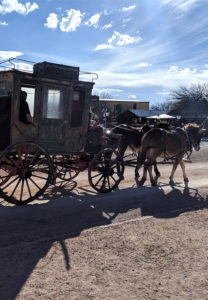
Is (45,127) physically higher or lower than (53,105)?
lower

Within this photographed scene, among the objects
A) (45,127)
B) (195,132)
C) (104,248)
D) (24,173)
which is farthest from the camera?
(195,132)

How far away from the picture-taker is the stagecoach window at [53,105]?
21.0ft

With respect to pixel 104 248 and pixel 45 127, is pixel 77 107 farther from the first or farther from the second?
pixel 104 248

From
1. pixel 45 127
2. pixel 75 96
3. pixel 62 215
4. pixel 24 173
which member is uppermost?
pixel 75 96

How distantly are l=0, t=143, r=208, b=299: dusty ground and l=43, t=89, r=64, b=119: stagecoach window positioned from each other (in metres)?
1.96

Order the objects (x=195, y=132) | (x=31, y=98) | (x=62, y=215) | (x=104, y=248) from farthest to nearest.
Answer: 1. (x=195, y=132)
2. (x=31, y=98)
3. (x=62, y=215)
4. (x=104, y=248)

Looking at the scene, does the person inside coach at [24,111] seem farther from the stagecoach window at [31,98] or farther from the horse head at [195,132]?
the horse head at [195,132]

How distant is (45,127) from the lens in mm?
6445

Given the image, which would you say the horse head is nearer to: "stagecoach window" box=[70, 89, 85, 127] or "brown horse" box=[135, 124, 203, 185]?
"brown horse" box=[135, 124, 203, 185]

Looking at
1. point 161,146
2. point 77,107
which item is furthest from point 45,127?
point 161,146

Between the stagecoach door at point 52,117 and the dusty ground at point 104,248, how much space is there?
1.35 metres

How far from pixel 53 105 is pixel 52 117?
0.88ft

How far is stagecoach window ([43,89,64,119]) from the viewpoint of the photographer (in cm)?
640

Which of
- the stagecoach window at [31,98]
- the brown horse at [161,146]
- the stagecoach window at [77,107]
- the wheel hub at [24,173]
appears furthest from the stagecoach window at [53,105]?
the brown horse at [161,146]
